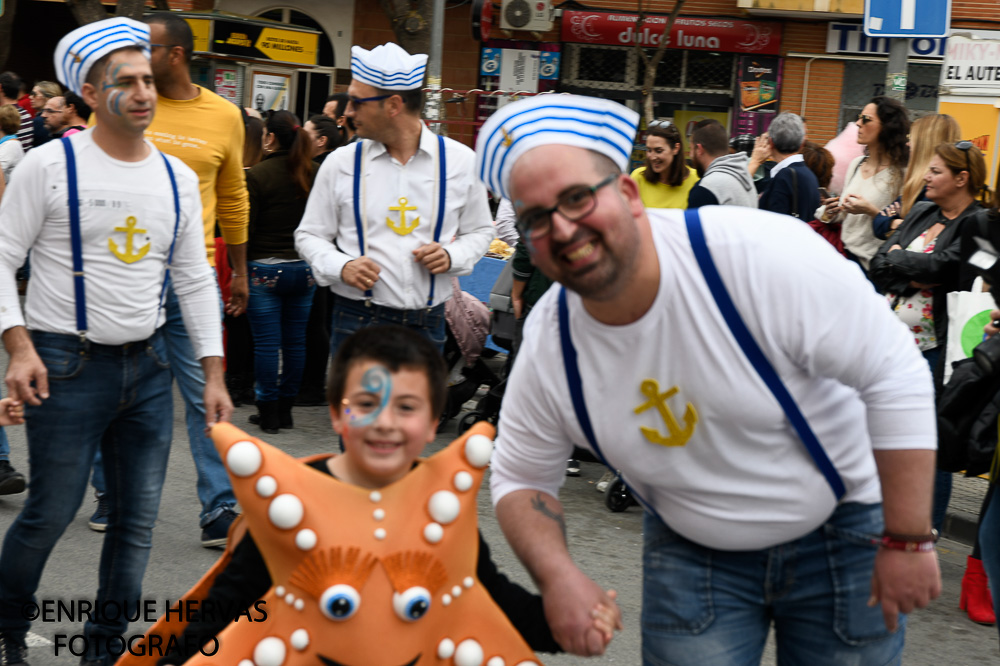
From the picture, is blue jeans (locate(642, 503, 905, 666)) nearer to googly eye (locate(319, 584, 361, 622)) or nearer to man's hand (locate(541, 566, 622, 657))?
man's hand (locate(541, 566, 622, 657))

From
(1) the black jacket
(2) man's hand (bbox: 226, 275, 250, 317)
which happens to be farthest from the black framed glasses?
A: (2) man's hand (bbox: 226, 275, 250, 317)

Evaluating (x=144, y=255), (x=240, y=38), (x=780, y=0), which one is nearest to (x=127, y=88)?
(x=144, y=255)

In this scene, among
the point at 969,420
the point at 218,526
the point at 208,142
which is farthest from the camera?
the point at 218,526

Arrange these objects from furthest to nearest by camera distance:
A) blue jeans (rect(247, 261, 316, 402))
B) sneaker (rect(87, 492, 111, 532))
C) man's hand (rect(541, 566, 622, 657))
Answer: blue jeans (rect(247, 261, 316, 402)) → sneaker (rect(87, 492, 111, 532)) → man's hand (rect(541, 566, 622, 657))

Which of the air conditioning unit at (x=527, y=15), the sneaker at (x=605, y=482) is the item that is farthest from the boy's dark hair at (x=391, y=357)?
the air conditioning unit at (x=527, y=15)

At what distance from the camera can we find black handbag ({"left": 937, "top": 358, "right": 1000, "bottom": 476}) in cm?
436

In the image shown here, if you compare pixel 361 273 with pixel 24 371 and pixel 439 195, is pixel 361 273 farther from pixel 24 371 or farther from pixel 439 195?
pixel 24 371

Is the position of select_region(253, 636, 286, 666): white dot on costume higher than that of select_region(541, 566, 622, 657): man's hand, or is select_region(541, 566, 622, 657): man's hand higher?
select_region(541, 566, 622, 657): man's hand

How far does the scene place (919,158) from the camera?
661 cm

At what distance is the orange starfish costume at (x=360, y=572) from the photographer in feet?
8.06

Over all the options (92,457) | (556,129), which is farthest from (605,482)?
(556,129)

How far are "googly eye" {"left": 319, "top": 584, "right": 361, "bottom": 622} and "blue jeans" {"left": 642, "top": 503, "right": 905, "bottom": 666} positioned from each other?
2.16ft

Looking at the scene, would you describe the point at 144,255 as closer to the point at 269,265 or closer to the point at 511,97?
the point at 269,265

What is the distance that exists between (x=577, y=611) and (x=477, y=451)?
431 mm
